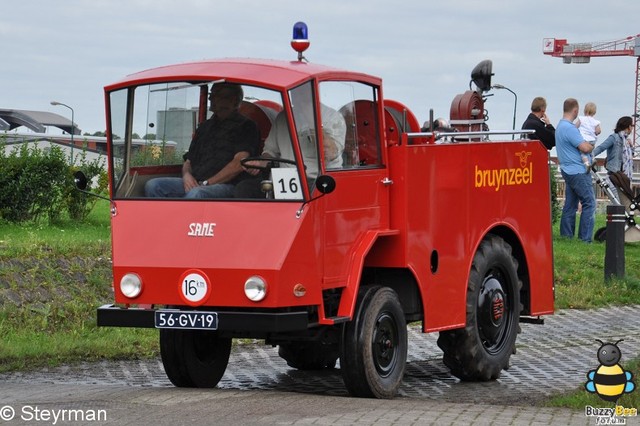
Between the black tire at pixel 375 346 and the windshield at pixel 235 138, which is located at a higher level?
the windshield at pixel 235 138

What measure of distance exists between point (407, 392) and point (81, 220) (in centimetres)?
1024

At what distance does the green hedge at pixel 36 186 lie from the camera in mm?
19469

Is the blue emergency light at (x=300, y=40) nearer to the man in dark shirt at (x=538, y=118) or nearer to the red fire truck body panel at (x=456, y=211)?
→ the red fire truck body panel at (x=456, y=211)

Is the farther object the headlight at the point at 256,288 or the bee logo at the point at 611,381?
the headlight at the point at 256,288

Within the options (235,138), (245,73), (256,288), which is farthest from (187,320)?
(245,73)

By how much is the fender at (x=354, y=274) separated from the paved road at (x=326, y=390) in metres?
0.65

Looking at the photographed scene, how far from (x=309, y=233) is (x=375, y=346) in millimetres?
1183

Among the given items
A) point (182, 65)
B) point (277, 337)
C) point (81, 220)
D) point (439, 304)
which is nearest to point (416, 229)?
point (439, 304)

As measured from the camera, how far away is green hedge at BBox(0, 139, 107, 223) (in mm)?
19469

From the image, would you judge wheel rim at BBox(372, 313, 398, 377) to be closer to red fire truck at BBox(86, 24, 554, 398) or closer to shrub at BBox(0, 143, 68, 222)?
red fire truck at BBox(86, 24, 554, 398)

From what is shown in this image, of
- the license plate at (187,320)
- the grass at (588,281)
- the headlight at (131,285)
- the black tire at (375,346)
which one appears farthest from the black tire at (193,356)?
the grass at (588,281)

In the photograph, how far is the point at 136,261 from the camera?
10.6 m

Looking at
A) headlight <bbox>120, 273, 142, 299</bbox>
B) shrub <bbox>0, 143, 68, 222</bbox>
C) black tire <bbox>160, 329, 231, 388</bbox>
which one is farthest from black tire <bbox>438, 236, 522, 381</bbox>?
shrub <bbox>0, 143, 68, 222</bbox>

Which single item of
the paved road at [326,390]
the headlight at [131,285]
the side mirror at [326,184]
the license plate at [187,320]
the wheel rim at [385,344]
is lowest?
the paved road at [326,390]
